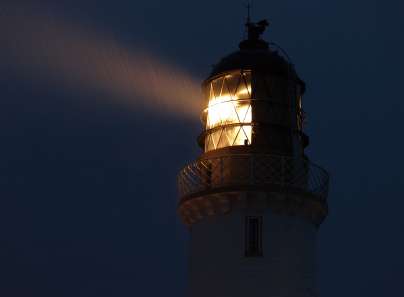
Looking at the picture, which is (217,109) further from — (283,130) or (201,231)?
(201,231)

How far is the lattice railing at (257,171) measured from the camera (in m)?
18.6

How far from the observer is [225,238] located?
731 inches

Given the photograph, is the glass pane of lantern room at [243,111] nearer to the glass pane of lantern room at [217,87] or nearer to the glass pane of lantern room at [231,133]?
the glass pane of lantern room at [231,133]

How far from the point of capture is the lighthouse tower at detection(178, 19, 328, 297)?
18.2 metres

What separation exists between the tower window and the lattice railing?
3.67 ft

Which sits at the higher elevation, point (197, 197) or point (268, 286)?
point (197, 197)

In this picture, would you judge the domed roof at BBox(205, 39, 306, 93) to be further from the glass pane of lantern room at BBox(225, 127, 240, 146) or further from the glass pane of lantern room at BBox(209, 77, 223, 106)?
the glass pane of lantern room at BBox(225, 127, 240, 146)

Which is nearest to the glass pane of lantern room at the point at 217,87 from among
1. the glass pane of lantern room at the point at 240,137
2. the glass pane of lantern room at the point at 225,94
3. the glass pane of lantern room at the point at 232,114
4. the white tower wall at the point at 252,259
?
the glass pane of lantern room at the point at 225,94

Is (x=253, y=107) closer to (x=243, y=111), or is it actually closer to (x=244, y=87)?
(x=243, y=111)

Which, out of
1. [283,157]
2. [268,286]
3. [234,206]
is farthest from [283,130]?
[268,286]

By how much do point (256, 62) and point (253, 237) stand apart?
5.36 metres

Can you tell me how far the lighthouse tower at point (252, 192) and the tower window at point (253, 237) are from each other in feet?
0.09

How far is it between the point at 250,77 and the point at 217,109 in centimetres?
138

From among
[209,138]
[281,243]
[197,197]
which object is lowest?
[281,243]
